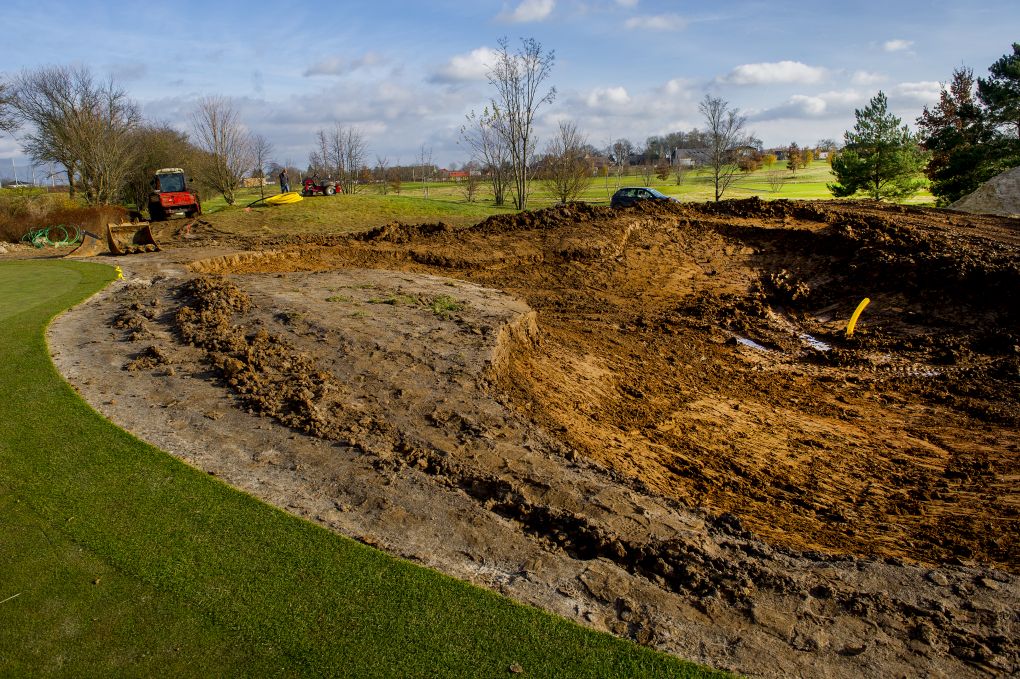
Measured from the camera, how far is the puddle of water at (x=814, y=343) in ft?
41.8

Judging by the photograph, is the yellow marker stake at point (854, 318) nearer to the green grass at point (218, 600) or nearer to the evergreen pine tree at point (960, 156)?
the green grass at point (218, 600)

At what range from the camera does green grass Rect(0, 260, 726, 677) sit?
3580 millimetres

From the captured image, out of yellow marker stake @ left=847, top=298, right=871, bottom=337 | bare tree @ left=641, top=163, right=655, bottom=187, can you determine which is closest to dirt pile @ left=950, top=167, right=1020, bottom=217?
yellow marker stake @ left=847, top=298, right=871, bottom=337

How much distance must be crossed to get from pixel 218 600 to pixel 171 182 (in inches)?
1094

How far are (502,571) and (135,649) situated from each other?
2237mm

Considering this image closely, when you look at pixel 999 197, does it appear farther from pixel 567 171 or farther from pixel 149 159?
pixel 149 159

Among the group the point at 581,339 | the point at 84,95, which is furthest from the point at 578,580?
the point at 84,95

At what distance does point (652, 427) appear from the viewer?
8.20m

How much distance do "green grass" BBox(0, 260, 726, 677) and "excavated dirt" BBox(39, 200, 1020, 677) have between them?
34 cm

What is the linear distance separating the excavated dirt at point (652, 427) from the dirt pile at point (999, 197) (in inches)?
328

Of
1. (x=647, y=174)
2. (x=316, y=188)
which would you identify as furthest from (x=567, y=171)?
(x=647, y=174)

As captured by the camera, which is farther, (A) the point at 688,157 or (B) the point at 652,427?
(A) the point at 688,157

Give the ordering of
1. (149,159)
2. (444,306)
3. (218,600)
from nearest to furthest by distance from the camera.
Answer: (218,600), (444,306), (149,159)

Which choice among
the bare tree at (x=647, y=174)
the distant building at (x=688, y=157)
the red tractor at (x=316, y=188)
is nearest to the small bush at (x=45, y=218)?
the red tractor at (x=316, y=188)
